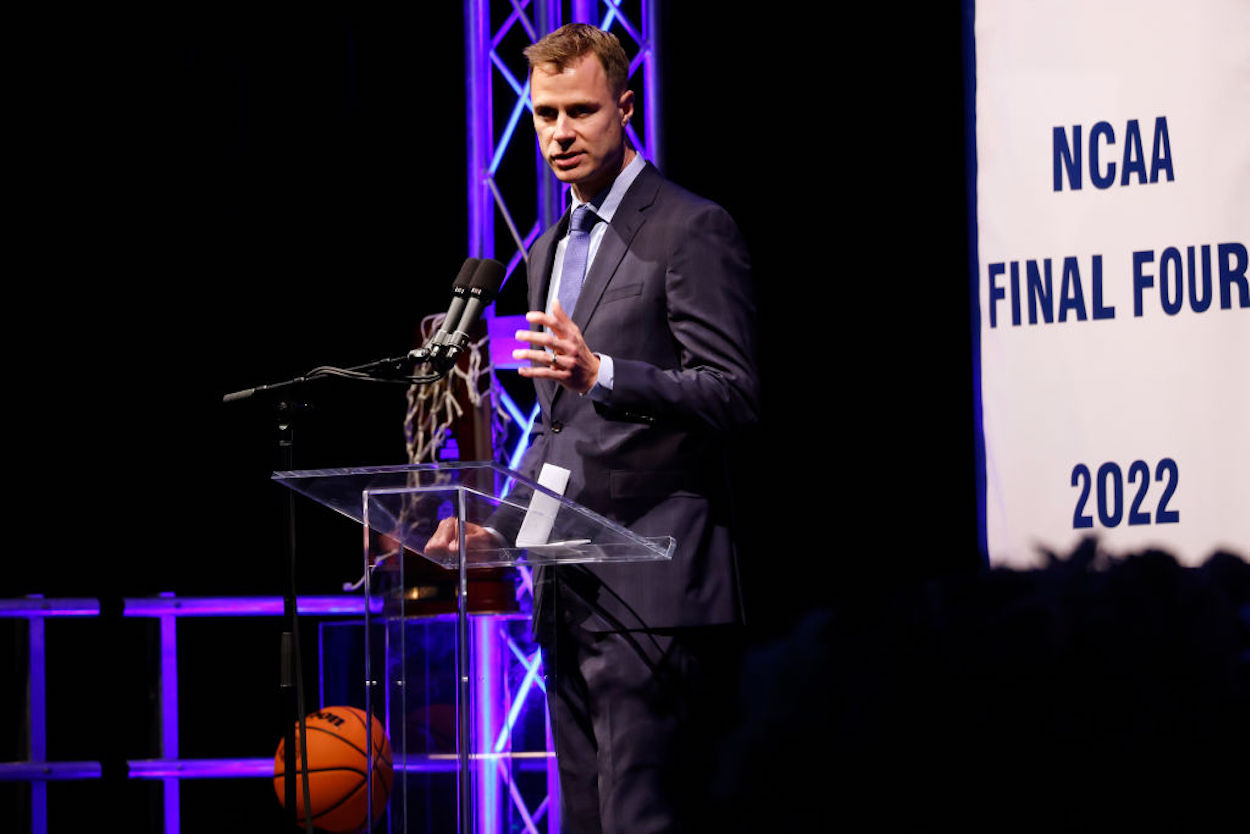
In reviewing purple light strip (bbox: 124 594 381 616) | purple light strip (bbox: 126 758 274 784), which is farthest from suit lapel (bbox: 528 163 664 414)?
purple light strip (bbox: 126 758 274 784)

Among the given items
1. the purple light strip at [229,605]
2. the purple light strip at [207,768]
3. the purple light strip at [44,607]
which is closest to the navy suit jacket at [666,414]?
the purple light strip at [229,605]

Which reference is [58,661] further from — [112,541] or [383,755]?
[383,755]

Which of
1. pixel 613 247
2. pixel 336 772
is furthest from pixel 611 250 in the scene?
pixel 336 772

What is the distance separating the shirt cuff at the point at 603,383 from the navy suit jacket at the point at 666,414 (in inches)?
2.8

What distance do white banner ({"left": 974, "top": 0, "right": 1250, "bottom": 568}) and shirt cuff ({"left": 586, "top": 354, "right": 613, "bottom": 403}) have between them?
1014mm

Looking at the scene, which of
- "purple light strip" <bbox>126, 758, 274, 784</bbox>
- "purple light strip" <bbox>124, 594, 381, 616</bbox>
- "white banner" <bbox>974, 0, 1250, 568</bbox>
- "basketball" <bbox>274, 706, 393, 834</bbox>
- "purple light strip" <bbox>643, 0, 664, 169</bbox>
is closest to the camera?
"white banner" <bbox>974, 0, 1250, 568</bbox>

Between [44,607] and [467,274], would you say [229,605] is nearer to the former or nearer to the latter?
[44,607]

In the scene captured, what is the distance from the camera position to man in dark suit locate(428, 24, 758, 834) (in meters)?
2.29

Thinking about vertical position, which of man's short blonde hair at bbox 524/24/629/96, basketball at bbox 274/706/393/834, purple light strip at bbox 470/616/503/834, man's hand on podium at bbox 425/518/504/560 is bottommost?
basketball at bbox 274/706/393/834

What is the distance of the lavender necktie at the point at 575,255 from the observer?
260 cm

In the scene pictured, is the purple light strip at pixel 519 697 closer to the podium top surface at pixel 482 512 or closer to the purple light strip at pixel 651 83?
the podium top surface at pixel 482 512

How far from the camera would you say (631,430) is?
2.45 metres

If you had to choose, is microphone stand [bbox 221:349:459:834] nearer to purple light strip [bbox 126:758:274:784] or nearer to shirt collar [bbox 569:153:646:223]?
shirt collar [bbox 569:153:646:223]

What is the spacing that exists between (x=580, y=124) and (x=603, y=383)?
0.62 m
